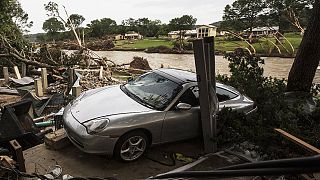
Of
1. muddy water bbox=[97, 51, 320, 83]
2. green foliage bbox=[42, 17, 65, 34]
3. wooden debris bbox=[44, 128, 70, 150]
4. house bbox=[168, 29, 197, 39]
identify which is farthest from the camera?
house bbox=[168, 29, 197, 39]

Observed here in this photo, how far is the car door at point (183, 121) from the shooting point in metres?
5.10

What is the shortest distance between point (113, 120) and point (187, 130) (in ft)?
4.93

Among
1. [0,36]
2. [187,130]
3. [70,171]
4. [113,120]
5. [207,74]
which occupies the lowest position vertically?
[70,171]

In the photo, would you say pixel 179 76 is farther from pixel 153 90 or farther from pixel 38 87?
pixel 38 87

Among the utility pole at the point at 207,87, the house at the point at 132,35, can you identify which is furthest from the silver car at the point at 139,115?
the house at the point at 132,35

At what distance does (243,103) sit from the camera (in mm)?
6039

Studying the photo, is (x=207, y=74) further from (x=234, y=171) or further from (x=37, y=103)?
(x=37, y=103)

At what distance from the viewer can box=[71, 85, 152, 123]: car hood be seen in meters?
4.89

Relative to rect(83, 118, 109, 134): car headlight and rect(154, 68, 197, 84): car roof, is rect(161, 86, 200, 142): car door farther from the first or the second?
rect(83, 118, 109, 134): car headlight

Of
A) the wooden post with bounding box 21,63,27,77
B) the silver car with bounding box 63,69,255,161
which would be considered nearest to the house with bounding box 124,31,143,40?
the wooden post with bounding box 21,63,27,77

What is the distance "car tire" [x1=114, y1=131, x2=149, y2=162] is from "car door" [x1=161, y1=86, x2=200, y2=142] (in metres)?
0.40

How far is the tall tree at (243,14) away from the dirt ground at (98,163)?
58764mm

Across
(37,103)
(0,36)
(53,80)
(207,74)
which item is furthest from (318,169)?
(0,36)

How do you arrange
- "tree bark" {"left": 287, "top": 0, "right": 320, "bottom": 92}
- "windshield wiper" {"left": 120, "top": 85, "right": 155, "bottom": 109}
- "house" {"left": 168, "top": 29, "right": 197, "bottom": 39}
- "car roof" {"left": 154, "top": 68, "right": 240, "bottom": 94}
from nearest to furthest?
1. "windshield wiper" {"left": 120, "top": 85, "right": 155, "bottom": 109}
2. "car roof" {"left": 154, "top": 68, "right": 240, "bottom": 94}
3. "tree bark" {"left": 287, "top": 0, "right": 320, "bottom": 92}
4. "house" {"left": 168, "top": 29, "right": 197, "bottom": 39}
